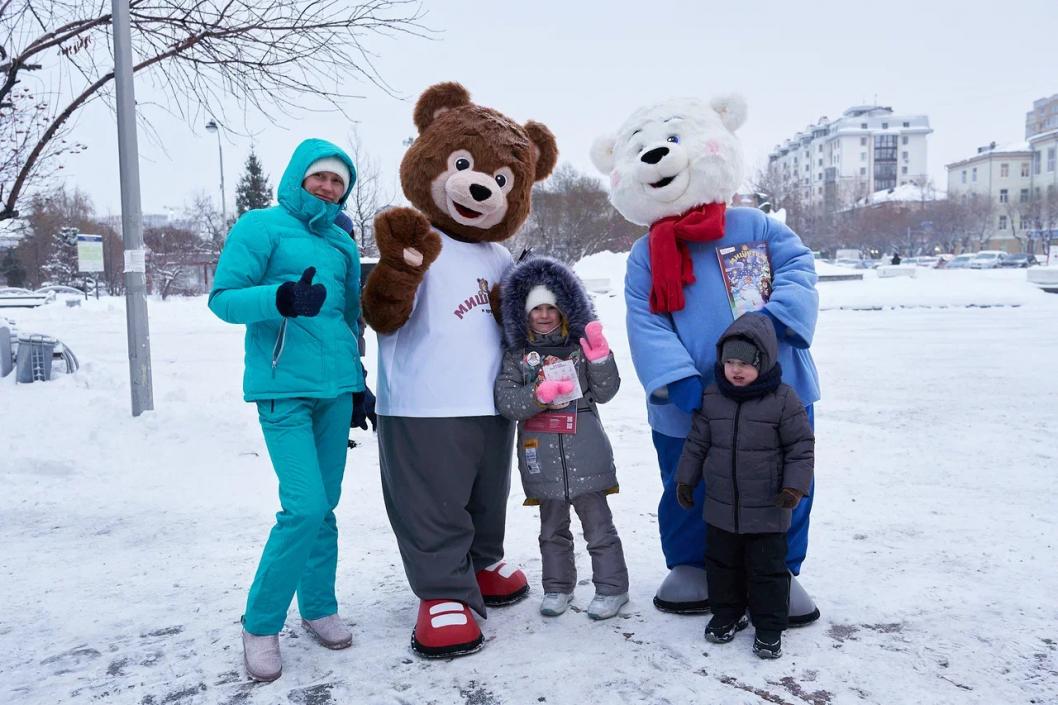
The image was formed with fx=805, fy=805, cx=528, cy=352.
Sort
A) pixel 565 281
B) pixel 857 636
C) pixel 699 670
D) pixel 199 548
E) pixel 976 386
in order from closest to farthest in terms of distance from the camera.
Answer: pixel 699 670
pixel 857 636
pixel 565 281
pixel 199 548
pixel 976 386

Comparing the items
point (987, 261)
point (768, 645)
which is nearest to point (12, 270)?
point (768, 645)

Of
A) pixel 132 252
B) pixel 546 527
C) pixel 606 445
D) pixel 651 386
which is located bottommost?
pixel 546 527

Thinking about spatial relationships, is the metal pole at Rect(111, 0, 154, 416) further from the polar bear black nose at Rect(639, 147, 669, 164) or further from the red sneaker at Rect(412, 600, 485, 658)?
the polar bear black nose at Rect(639, 147, 669, 164)

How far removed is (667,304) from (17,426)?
5726 millimetres

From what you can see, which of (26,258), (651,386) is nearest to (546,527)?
(651,386)

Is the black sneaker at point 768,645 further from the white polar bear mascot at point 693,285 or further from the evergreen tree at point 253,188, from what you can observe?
the evergreen tree at point 253,188

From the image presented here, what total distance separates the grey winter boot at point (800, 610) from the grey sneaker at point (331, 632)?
167 cm

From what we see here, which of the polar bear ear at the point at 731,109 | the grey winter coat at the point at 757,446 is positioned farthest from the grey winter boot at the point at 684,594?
the polar bear ear at the point at 731,109

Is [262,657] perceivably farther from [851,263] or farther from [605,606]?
[851,263]

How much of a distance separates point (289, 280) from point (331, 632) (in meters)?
1.31

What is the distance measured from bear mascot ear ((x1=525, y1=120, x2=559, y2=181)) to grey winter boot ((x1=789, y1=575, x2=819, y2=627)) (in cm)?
197

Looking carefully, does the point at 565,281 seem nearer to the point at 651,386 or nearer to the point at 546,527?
the point at 651,386

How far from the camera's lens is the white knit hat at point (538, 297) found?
A: 313 cm

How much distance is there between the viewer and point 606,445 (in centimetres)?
323
